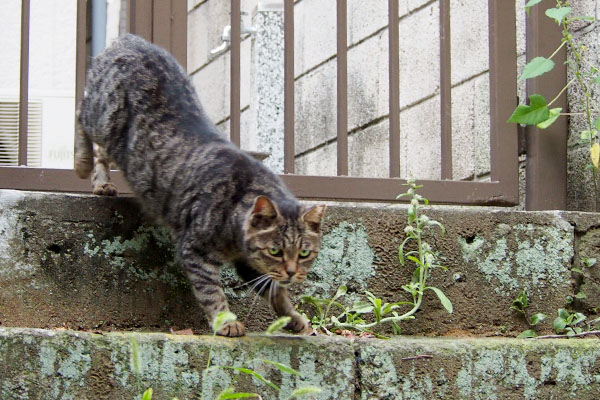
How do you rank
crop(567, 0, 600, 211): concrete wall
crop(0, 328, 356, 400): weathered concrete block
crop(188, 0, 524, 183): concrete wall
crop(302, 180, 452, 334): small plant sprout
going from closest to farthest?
crop(0, 328, 356, 400): weathered concrete block < crop(302, 180, 452, 334): small plant sprout < crop(567, 0, 600, 211): concrete wall < crop(188, 0, 524, 183): concrete wall

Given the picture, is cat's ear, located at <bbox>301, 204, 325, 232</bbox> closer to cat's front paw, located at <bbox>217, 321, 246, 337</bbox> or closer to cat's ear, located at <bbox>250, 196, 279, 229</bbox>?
cat's ear, located at <bbox>250, 196, 279, 229</bbox>

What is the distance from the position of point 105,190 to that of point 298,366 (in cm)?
132

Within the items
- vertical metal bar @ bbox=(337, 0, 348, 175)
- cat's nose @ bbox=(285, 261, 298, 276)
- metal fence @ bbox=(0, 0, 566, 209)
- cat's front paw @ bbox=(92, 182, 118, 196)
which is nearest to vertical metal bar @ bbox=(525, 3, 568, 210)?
metal fence @ bbox=(0, 0, 566, 209)

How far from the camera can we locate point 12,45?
726cm

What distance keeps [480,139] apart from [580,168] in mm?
737

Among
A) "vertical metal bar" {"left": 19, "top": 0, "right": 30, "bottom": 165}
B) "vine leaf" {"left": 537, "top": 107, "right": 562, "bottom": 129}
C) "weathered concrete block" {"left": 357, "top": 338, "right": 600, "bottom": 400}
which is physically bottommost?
"weathered concrete block" {"left": 357, "top": 338, "right": 600, "bottom": 400}

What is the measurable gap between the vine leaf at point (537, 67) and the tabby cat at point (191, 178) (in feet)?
3.78

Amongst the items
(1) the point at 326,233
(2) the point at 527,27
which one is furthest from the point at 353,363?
(2) the point at 527,27

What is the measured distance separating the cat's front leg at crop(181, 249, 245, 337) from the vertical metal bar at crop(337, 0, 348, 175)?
836mm

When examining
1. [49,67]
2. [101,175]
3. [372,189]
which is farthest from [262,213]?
[49,67]

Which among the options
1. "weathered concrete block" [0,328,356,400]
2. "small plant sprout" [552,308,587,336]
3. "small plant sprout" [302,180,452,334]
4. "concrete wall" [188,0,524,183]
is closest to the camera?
"weathered concrete block" [0,328,356,400]

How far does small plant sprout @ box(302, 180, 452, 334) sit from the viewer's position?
365 cm

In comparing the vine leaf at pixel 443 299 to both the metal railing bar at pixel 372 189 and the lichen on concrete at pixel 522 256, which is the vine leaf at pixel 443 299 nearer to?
the lichen on concrete at pixel 522 256

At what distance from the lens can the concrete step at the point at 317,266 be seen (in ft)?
11.7
